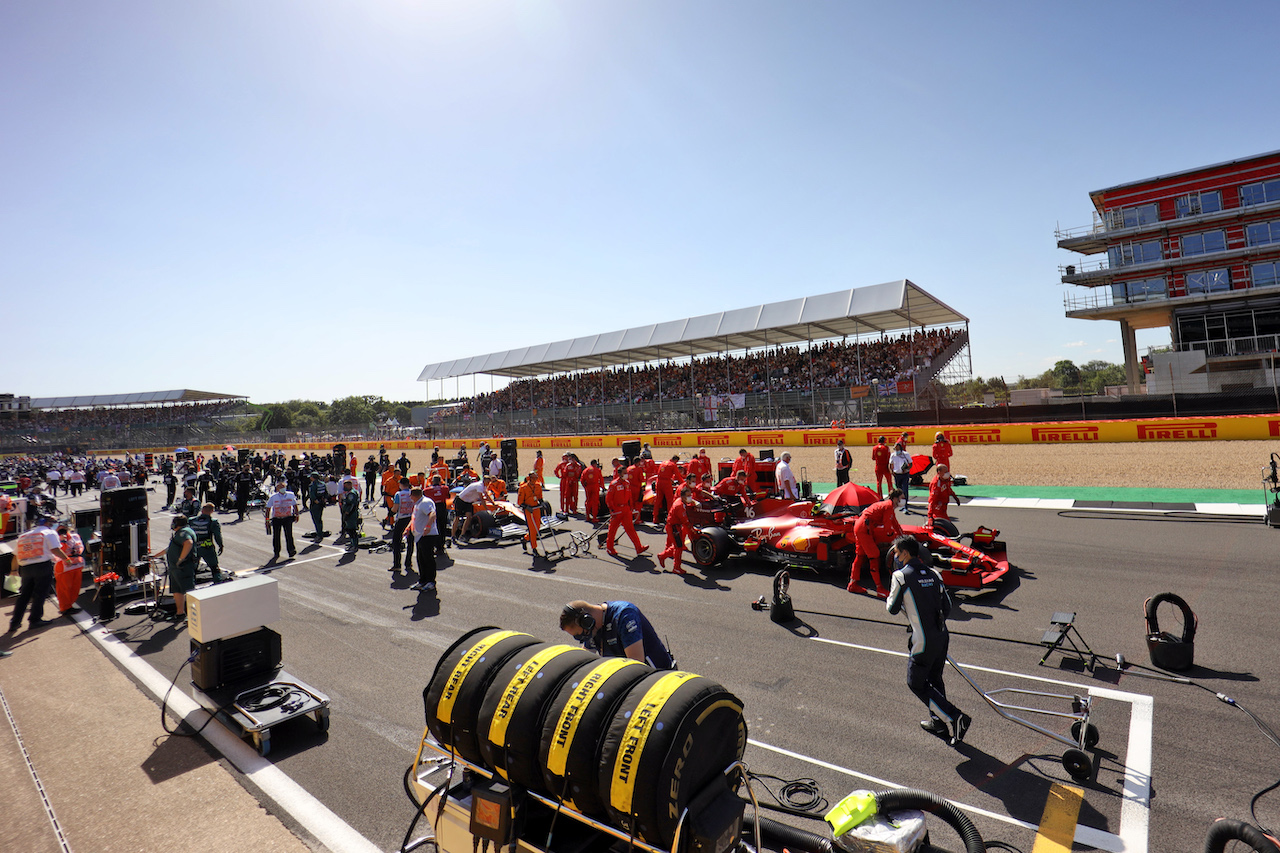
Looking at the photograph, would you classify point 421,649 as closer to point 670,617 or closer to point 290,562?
point 670,617

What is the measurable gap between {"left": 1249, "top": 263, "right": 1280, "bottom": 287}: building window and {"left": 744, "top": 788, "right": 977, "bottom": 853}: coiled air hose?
182 feet

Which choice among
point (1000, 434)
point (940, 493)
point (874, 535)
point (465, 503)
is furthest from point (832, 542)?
point (1000, 434)

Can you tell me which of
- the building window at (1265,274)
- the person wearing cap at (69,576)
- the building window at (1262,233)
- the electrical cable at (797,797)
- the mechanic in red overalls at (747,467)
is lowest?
the electrical cable at (797,797)

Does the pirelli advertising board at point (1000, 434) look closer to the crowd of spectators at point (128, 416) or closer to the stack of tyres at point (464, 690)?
the stack of tyres at point (464, 690)

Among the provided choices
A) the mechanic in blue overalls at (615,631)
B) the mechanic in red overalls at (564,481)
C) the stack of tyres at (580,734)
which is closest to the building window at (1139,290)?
the mechanic in red overalls at (564,481)

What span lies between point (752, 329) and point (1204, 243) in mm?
35030

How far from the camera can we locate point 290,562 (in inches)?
530

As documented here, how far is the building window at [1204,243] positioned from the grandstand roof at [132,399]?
101740 millimetres

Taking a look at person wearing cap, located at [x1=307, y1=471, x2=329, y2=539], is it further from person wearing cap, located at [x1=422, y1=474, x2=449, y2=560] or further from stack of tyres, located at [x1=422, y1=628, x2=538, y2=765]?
stack of tyres, located at [x1=422, y1=628, x2=538, y2=765]

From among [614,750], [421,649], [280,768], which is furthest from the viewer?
[421,649]

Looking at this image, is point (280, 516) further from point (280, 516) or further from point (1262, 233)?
point (1262, 233)

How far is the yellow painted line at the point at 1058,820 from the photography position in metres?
3.83

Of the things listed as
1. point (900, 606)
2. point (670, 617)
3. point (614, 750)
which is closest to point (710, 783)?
point (614, 750)

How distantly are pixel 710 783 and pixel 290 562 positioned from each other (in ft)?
43.8
